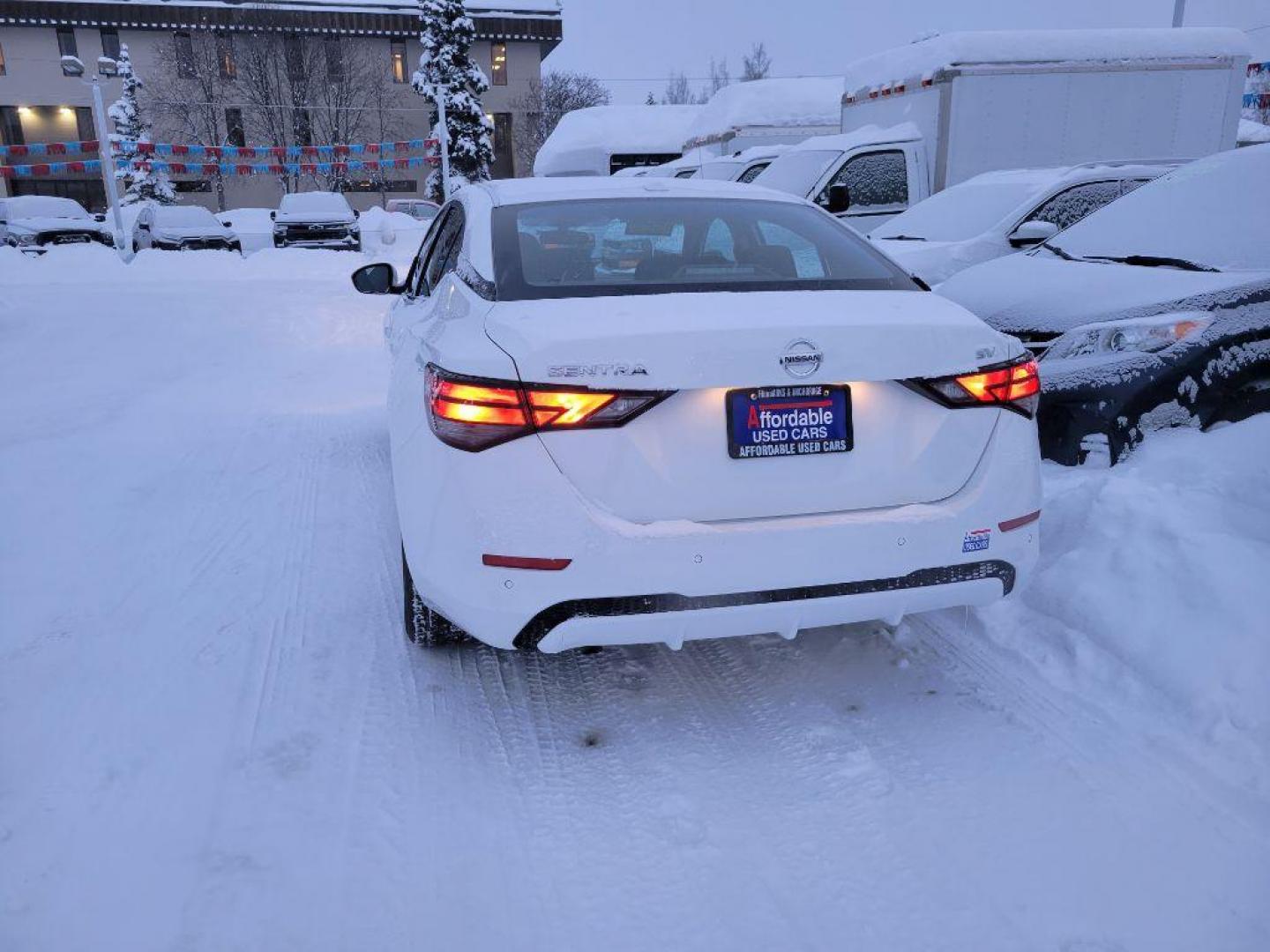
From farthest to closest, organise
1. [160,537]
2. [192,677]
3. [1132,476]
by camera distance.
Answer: [160,537]
[1132,476]
[192,677]

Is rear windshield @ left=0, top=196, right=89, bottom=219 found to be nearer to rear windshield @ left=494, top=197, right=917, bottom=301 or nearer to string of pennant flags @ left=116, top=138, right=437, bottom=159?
string of pennant flags @ left=116, top=138, right=437, bottom=159

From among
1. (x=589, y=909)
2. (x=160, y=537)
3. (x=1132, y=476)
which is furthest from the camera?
(x=160, y=537)

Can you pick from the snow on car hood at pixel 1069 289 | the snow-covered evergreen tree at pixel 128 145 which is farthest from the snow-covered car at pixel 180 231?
the snow on car hood at pixel 1069 289

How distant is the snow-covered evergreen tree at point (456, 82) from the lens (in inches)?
1533

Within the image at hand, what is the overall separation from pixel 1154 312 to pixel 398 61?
4926 centimetres

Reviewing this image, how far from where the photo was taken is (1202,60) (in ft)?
35.1

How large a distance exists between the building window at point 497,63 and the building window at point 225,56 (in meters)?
12.2

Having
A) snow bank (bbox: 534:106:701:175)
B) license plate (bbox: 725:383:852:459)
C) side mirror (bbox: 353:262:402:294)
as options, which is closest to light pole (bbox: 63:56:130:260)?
snow bank (bbox: 534:106:701:175)

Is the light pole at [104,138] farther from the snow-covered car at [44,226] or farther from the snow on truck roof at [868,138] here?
the snow on truck roof at [868,138]

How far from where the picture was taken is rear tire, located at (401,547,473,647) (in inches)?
126

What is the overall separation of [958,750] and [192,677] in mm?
2460

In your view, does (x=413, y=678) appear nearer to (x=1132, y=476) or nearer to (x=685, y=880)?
(x=685, y=880)

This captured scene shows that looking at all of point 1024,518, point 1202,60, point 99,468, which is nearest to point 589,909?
point 1024,518

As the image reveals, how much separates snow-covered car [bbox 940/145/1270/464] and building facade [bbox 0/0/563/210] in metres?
40.6
